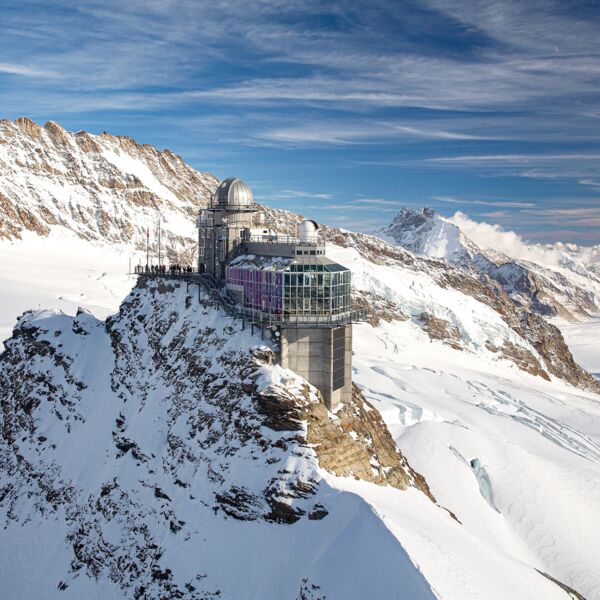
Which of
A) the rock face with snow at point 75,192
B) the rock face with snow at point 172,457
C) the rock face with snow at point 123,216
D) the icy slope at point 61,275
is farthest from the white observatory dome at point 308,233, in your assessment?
the rock face with snow at point 75,192

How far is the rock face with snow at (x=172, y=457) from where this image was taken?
3191 cm

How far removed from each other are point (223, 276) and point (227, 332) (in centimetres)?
890

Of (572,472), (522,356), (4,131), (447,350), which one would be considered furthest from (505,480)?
(4,131)

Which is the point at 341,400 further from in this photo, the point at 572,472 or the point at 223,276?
the point at 572,472

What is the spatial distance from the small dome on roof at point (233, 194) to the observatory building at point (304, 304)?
4977mm

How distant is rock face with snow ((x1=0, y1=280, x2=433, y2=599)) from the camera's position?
31.9 metres

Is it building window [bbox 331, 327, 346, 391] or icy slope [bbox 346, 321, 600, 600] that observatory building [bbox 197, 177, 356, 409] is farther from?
icy slope [bbox 346, 321, 600, 600]

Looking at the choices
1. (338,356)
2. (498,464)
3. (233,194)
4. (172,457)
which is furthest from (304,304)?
(498,464)

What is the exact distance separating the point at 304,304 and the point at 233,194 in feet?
47.1

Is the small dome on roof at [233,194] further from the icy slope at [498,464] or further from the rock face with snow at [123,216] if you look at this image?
the rock face with snow at [123,216]

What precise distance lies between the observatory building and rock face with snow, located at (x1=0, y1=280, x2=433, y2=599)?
1.88 m

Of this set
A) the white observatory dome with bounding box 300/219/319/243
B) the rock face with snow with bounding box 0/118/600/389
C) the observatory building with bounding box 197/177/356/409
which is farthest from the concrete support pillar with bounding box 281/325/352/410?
the rock face with snow with bounding box 0/118/600/389

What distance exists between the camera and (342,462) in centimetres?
3447

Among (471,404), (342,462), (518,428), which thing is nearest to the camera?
(342,462)
